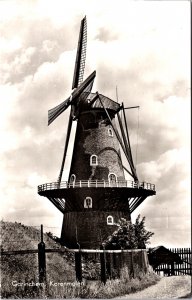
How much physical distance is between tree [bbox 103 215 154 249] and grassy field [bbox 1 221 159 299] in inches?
48.2

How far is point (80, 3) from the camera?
15594 mm

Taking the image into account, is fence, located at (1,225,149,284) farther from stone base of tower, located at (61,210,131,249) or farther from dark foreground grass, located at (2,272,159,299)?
stone base of tower, located at (61,210,131,249)

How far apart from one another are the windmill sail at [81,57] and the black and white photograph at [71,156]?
50mm

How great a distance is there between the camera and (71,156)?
67.9 feet

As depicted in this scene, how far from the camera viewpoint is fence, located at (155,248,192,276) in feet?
54.7

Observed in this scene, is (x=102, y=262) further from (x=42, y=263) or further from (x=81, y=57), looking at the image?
(x=81, y=57)

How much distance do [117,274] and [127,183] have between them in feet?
13.5

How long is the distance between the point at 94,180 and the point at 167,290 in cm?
689

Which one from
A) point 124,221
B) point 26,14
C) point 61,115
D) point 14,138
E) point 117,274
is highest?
point 26,14

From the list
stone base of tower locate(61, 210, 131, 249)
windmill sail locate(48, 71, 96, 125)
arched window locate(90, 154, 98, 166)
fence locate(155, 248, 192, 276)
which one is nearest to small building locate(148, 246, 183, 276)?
fence locate(155, 248, 192, 276)

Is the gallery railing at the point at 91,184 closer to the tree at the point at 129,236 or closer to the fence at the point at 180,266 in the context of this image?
the tree at the point at 129,236

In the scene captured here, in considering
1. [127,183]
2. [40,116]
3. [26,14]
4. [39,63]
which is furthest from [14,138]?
[127,183]

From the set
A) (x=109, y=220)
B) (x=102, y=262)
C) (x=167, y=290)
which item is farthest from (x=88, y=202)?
(x=167, y=290)

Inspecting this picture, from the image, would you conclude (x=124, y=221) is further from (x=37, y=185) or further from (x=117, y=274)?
(x=37, y=185)
